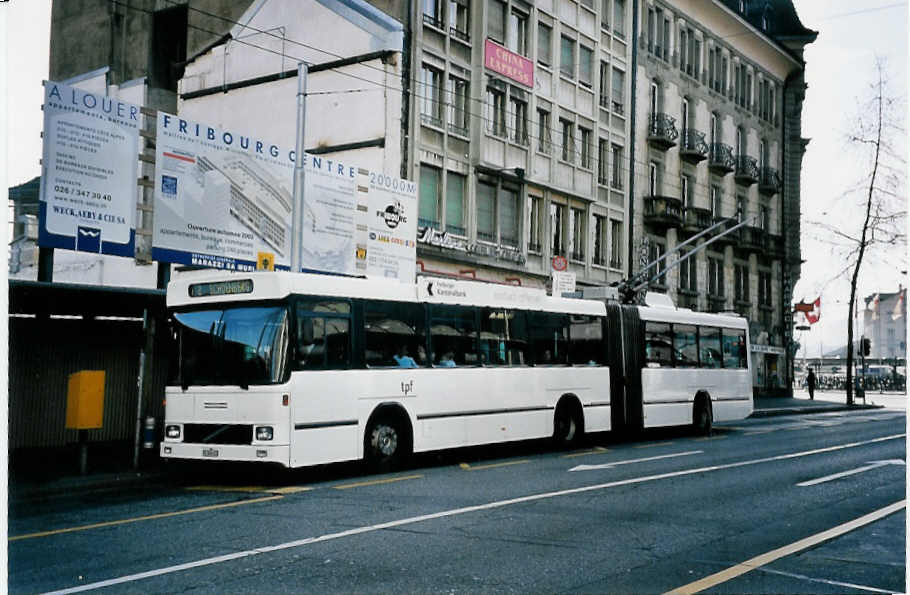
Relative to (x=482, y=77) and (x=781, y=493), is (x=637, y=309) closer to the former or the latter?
(x=781, y=493)

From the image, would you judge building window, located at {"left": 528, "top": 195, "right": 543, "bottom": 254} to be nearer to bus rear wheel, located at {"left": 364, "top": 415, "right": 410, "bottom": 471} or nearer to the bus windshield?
bus rear wheel, located at {"left": 364, "top": 415, "right": 410, "bottom": 471}

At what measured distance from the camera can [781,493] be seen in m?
12.6

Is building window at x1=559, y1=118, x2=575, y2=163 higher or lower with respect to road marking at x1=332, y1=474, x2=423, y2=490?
higher

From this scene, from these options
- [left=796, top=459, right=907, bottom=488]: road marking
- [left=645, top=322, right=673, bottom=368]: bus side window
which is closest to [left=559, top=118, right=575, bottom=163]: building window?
[left=645, top=322, right=673, bottom=368]: bus side window

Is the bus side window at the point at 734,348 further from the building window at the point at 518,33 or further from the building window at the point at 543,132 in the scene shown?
the building window at the point at 518,33

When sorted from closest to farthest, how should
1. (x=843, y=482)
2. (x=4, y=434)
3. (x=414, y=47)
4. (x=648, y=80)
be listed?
(x=4, y=434)
(x=843, y=482)
(x=414, y=47)
(x=648, y=80)

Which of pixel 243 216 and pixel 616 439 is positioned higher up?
pixel 243 216

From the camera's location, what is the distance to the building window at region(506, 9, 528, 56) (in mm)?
33969

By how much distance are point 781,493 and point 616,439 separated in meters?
10.2

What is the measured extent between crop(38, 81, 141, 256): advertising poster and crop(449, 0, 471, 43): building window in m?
13.9

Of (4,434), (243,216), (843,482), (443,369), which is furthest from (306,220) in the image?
(4,434)

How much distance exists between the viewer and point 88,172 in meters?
18.6

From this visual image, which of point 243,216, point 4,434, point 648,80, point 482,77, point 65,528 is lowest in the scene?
point 65,528

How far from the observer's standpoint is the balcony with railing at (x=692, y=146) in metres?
45.5
